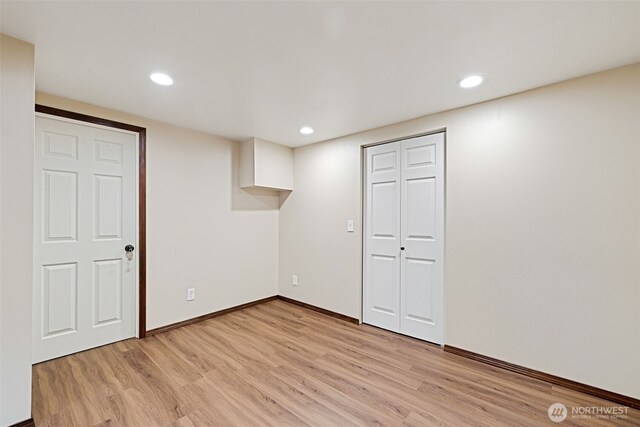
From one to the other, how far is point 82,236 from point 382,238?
2.86 meters

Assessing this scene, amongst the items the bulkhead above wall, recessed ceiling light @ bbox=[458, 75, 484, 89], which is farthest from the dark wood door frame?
recessed ceiling light @ bbox=[458, 75, 484, 89]

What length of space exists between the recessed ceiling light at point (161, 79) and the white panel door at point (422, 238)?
2.18 metres

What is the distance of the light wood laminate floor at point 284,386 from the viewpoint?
5.69 feet

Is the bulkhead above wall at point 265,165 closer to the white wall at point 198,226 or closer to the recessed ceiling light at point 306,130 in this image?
the white wall at point 198,226

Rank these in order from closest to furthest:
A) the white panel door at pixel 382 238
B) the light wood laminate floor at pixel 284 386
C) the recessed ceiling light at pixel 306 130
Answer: the light wood laminate floor at pixel 284 386 → the white panel door at pixel 382 238 → the recessed ceiling light at pixel 306 130

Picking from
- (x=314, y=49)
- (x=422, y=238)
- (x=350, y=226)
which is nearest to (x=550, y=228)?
(x=422, y=238)

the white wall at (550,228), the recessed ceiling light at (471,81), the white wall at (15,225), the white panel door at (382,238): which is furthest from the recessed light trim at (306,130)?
the white wall at (15,225)

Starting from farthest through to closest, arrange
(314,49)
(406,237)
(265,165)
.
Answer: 1. (265,165)
2. (406,237)
3. (314,49)

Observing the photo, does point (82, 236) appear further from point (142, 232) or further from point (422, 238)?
point (422, 238)

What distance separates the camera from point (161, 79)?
6.69ft

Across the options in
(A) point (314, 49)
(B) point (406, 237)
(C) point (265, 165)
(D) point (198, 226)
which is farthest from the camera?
(C) point (265, 165)

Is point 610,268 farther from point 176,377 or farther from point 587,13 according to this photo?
point 176,377

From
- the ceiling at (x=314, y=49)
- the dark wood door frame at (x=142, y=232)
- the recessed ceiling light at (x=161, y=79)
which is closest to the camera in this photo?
the ceiling at (x=314, y=49)

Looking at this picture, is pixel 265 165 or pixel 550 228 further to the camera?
pixel 265 165
